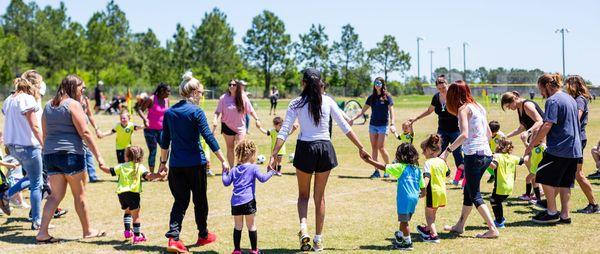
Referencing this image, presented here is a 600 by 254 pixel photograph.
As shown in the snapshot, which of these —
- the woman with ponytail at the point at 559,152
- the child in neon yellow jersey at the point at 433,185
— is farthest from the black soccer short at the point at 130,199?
the woman with ponytail at the point at 559,152

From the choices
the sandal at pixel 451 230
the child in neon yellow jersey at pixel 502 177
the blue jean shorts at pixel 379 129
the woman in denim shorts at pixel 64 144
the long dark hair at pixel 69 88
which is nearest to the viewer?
the woman in denim shorts at pixel 64 144

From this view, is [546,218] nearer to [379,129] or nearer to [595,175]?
[595,175]

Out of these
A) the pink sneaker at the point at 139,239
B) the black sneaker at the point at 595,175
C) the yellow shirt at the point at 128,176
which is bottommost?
the black sneaker at the point at 595,175

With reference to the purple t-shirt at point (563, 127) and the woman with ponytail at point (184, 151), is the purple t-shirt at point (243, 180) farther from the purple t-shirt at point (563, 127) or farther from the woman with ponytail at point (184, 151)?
the purple t-shirt at point (563, 127)

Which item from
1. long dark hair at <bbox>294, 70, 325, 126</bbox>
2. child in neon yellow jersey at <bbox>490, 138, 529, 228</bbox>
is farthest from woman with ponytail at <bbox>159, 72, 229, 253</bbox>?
child in neon yellow jersey at <bbox>490, 138, 529, 228</bbox>

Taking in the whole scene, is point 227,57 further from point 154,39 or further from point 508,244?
point 508,244

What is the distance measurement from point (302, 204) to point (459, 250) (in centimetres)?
186

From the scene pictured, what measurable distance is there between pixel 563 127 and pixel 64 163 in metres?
6.42

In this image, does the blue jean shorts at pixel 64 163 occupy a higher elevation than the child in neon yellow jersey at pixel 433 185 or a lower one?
higher

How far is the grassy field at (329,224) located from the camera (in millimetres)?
7152

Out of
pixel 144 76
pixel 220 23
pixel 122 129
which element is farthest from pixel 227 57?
pixel 122 129

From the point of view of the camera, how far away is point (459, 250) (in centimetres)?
692

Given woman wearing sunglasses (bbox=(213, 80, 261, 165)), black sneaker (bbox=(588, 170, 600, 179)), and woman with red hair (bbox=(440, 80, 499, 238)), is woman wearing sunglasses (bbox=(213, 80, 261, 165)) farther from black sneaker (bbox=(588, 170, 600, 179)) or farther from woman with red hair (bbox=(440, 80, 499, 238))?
black sneaker (bbox=(588, 170, 600, 179))

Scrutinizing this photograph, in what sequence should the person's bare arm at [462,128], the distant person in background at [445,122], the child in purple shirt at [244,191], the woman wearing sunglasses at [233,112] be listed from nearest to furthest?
1. the child in purple shirt at [244,191]
2. the person's bare arm at [462,128]
3. the distant person in background at [445,122]
4. the woman wearing sunglasses at [233,112]
